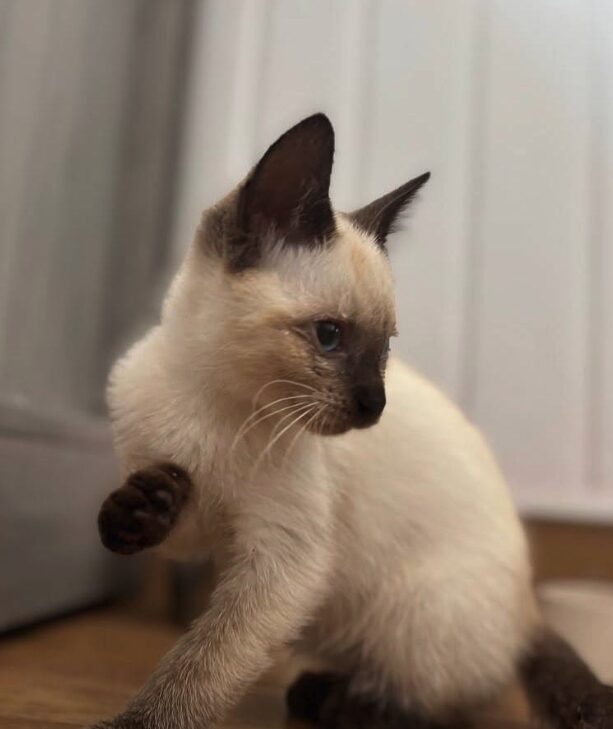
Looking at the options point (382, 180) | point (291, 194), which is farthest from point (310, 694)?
point (382, 180)

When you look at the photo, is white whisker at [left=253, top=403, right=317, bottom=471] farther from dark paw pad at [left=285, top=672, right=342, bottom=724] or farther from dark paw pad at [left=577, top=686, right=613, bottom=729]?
dark paw pad at [left=577, top=686, right=613, bottom=729]

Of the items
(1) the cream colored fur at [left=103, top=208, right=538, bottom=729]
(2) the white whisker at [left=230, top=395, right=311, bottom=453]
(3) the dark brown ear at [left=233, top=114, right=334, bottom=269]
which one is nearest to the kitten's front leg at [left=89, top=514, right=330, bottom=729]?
(1) the cream colored fur at [left=103, top=208, right=538, bottom=729]

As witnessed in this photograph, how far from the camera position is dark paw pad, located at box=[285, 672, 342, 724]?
107 cm

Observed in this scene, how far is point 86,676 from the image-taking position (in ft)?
3.83

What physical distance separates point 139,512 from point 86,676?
500 millimetres

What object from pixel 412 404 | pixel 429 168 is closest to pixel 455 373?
pixel 429 168

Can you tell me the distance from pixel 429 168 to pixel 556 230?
0.33 metres

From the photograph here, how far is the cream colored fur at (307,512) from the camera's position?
2.85 ft

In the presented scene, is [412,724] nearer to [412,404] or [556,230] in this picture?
[412,404]

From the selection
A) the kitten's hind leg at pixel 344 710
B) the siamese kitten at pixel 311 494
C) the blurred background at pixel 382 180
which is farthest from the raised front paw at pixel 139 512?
the blurred background at pixel 382 180

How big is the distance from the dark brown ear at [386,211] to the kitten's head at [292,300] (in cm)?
8

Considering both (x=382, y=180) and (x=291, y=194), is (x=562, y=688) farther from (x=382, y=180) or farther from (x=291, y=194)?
(x=382, y=180)

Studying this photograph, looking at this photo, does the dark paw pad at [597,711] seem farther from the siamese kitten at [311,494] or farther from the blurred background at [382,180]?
the blurred background at [382,180]

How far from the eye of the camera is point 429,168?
1917mm
